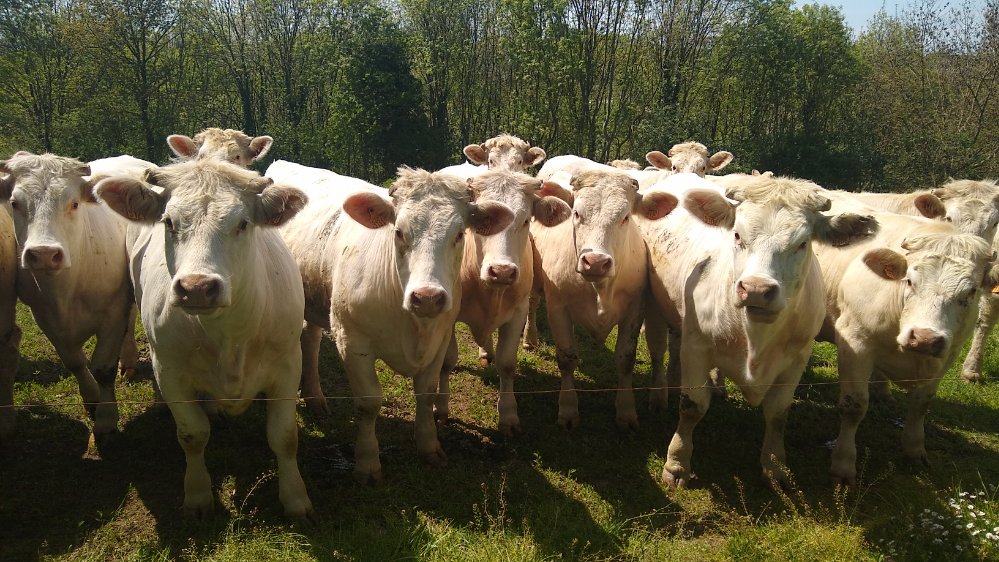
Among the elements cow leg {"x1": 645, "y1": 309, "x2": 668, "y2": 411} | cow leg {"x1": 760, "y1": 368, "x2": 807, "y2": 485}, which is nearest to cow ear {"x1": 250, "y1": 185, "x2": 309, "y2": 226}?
cow leg {"x1": 760, "y1": 368, "x2": 807, "y2": 485}

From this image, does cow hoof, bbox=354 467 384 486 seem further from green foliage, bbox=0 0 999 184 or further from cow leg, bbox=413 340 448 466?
green foliage, bbox=0 0 999 184

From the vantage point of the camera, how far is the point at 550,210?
5195 millimetres

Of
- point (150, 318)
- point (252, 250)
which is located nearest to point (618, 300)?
point (252, 250)

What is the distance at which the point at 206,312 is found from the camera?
130 inches

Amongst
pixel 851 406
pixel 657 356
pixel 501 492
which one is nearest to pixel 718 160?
pixel 657 356

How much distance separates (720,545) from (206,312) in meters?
3.69

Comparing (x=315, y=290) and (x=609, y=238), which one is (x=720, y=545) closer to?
(x=609, y=238)

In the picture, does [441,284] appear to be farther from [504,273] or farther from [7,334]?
[7,334]

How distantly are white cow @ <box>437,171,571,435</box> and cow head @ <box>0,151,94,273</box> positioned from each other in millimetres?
3134

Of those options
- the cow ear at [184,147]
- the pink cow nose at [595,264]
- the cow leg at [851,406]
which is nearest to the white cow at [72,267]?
the pink cow nose at [595,264]

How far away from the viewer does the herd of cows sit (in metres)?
3.82

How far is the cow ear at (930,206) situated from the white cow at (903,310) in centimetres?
119

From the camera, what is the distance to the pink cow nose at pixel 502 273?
4539 mm

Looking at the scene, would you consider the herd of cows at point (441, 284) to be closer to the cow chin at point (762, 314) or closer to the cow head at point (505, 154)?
the cow chin at point (762, 314)
